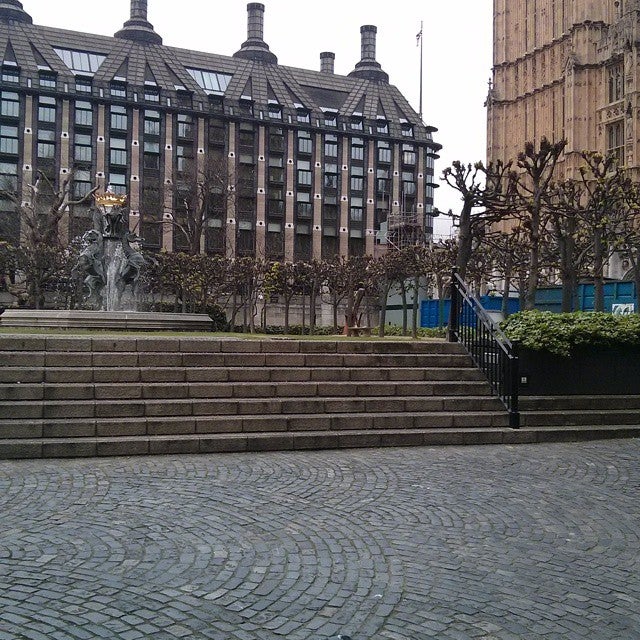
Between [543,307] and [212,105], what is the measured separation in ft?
180

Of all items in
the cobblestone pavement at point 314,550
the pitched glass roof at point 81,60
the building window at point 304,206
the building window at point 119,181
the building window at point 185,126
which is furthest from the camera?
the building window at point 304,206

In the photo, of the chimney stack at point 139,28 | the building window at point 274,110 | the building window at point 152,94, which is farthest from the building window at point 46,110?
the building window at point 274,110

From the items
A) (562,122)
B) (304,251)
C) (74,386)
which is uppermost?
(562,122)

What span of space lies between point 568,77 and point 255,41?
4058 cm

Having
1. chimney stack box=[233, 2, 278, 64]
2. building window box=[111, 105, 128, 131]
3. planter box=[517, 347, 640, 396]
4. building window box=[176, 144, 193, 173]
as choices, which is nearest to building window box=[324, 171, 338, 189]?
building window box=[176, 144, 193, 173]

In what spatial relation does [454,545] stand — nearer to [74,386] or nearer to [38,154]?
[74,386]

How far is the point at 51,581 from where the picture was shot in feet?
13.5

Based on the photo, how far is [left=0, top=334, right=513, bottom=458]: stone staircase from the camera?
8.07 meters

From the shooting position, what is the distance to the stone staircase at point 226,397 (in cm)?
807

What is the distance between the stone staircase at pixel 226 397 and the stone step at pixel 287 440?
14mm

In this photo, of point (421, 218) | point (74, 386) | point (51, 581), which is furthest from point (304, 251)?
point (51, 581)

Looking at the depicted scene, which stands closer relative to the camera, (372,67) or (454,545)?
(454,545)

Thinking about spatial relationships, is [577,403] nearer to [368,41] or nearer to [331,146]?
[331,146]

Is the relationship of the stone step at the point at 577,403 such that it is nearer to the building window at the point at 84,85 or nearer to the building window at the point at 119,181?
the building window at the point at 119,181
